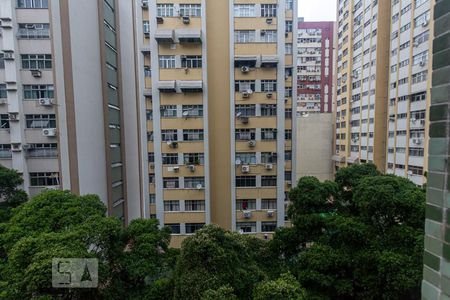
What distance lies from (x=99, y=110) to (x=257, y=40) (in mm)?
9044

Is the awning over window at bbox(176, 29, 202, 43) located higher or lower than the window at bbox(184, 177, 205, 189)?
higher

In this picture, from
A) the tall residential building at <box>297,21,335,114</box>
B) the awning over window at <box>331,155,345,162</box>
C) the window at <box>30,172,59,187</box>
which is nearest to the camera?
the window at <box>30,172,59,187</box>

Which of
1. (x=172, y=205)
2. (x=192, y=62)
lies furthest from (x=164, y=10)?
(x=172, y=205)

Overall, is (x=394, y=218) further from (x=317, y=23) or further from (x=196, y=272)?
(x=317, y=23)

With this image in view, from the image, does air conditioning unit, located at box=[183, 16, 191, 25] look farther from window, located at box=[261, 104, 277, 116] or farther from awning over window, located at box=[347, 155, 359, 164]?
awning over window, located at box=[347, 155, 359, 164]

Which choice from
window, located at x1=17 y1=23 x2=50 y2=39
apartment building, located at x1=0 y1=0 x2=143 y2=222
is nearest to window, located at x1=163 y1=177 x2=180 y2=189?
apartment building, located at x1=0 y1=0 x2=143 y2=222

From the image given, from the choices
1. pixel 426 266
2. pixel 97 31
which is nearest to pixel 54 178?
pixel 97 31

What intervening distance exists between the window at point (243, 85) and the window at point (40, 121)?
27.4 ft

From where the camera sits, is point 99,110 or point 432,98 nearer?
point 432,98

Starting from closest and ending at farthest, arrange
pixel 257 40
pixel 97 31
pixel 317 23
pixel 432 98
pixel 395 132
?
pixel 432 98
pixel 257 40
pixel 97 31
pixel 395 132
pixel 317 23

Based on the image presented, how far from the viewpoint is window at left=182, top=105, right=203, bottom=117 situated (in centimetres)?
1260

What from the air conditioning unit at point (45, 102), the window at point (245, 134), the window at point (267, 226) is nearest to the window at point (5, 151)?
the air conditioning unit at point (45, 102)

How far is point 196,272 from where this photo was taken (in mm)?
5105

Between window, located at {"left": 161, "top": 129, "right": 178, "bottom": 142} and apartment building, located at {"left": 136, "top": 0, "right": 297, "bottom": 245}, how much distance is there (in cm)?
5
